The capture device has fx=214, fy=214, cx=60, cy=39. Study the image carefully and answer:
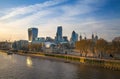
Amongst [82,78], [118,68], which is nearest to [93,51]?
[118,68]

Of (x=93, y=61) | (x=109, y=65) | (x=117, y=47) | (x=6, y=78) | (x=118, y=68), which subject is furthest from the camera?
(x=117, y=47)

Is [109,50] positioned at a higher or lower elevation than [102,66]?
higher

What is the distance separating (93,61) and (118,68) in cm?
2037

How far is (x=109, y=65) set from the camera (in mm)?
100062

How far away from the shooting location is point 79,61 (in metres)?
124

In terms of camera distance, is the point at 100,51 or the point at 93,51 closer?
the point at 100,51

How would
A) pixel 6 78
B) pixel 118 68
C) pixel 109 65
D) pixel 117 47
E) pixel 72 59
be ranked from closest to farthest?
pixel 6 78 < pixel 118 68 < pixel 109 65 < pixel 117 47 < pixel 72 59

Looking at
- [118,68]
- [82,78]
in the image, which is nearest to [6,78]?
[82,78]

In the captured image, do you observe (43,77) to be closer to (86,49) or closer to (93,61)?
(93,61)

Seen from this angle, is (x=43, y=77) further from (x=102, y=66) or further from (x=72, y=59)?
(x=72, y=59)

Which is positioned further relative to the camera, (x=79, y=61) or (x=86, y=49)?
(x=86, y=49)

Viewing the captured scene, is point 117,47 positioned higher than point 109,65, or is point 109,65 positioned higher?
point 117,47

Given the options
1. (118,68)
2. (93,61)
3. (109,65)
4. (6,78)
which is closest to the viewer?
(6,78)

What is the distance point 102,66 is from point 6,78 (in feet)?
166
